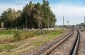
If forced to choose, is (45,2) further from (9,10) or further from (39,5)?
(9,10)

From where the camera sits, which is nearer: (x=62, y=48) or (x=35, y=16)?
(x=62, y=48)

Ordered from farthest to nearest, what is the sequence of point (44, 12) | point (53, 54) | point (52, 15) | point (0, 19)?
point (0, 19) → point (52, 15) → point (44, 12) → point (53, 54)

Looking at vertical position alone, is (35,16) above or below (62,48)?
above

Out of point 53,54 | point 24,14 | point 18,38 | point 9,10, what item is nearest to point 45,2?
point 24,14

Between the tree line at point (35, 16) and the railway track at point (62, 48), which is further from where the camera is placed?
the tree line at point (35, 16)

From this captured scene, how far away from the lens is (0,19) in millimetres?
163500

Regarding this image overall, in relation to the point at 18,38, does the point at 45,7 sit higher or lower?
higher

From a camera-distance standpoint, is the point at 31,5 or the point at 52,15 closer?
the point at 31,5

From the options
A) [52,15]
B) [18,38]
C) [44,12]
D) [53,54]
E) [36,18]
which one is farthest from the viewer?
[52,15]

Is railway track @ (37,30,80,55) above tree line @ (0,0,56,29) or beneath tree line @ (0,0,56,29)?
beneath

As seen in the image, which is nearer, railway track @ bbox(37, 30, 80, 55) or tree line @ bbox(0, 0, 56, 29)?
railway track @ bbox(37, 30, 80, 55)

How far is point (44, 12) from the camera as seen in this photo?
11844 centimetres

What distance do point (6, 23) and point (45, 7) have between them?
32985mm

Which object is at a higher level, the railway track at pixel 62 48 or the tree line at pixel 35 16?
the tree line at pixel 35 16
